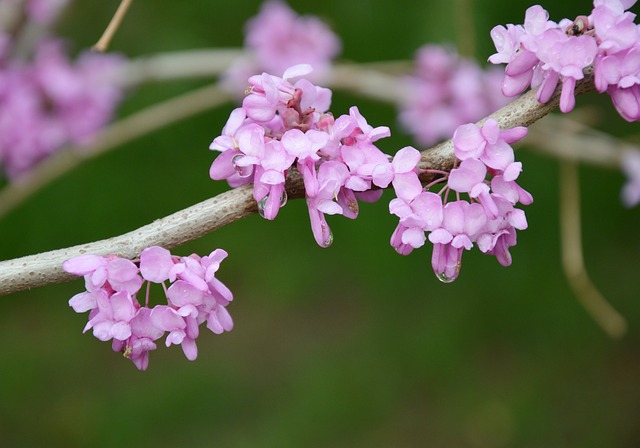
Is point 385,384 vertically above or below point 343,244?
below

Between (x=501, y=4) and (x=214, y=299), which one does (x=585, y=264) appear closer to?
(x=501, y=4)

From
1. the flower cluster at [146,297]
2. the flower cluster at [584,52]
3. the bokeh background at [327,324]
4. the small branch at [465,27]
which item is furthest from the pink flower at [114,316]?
the bokeh background at [327,324]

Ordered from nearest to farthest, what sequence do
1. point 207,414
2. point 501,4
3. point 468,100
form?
point 468,100, point 501,4, point 207,414

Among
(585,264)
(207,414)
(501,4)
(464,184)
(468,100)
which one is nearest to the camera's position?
(464,184)

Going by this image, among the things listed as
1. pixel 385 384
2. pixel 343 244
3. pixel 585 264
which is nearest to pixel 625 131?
pixel 585 264

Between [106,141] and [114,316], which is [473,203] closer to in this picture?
[114,316]
